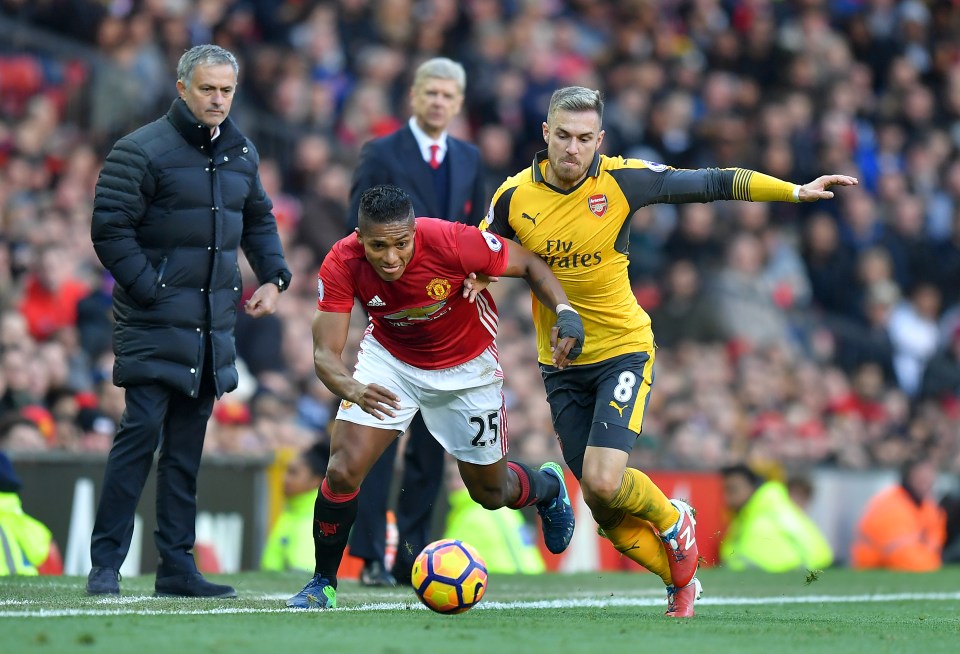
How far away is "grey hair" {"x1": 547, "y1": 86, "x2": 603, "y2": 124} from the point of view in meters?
7.07

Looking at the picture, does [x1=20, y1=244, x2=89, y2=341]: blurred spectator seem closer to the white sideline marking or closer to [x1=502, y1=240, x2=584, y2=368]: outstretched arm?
the white sideline marking

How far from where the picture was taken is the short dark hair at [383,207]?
6.54 metres

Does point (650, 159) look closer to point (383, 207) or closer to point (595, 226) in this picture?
point (595, 226)

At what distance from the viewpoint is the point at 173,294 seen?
286 inches

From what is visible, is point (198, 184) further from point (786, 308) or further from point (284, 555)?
point (786, 308)

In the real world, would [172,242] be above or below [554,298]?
above

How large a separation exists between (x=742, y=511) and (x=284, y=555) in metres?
4.42

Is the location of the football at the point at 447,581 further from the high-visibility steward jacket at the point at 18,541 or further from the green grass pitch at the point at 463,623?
the high-visibility steward jacket at the point at 18,541

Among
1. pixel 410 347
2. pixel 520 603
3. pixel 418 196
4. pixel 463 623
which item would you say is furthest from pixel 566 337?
pixel 418 196

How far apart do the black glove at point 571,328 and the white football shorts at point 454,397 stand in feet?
2.01

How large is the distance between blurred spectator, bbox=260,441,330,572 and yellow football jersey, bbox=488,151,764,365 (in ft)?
13.3

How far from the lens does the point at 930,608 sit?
8617 millimetres

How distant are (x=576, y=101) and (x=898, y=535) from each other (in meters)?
8.16

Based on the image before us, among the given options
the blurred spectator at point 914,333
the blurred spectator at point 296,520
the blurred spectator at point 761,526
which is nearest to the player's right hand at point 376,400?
the blurred spectator at point 296,520
